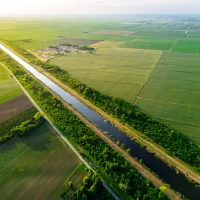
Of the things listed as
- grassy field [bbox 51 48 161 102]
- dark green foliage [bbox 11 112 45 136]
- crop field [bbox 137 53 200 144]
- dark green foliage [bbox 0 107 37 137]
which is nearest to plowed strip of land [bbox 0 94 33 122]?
dark green foliage [bbox 0 107 37 137]

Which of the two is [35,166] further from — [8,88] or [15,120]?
[8,88]

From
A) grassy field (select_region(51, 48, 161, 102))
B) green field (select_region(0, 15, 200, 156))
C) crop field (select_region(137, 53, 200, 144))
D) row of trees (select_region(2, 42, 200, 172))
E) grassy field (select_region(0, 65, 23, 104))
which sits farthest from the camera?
grassy field (select_region(51, 48, 161, 102))

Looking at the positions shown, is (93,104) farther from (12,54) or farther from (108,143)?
(12,54)

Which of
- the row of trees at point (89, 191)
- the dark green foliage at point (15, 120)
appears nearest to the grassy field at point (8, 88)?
the dark green foliage at point (15, 120)

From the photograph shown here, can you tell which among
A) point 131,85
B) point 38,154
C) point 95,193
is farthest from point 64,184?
point 131,85

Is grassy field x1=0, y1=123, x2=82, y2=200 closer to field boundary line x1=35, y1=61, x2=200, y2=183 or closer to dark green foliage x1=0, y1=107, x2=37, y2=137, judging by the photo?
dark green foliage x1=0, y1=107, x2=37, y2=137

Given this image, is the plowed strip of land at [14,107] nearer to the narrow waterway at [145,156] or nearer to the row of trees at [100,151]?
the row of trees at [100,151]
